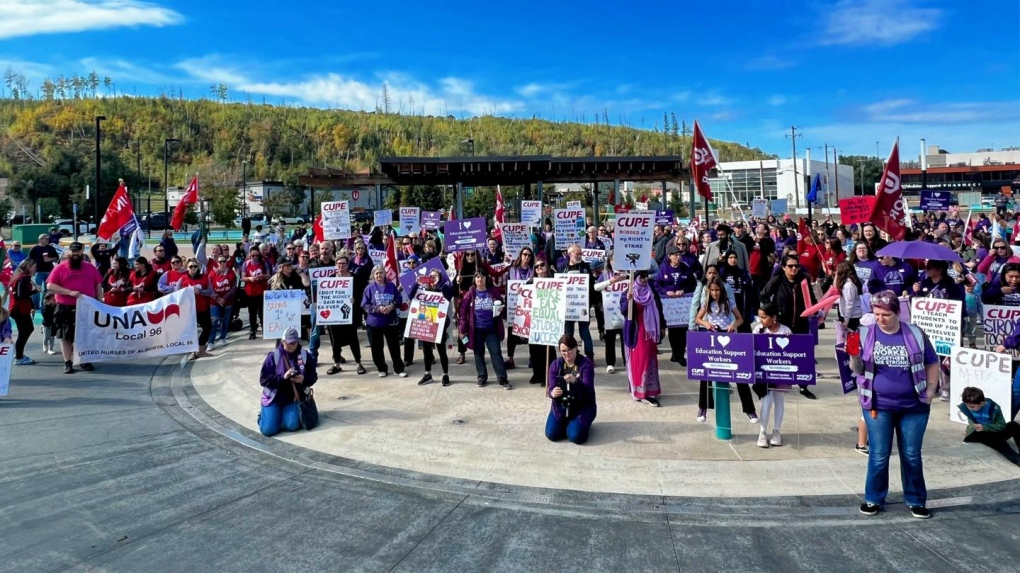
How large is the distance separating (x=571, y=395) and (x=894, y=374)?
118 inches

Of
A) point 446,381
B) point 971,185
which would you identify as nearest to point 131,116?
point 971,185

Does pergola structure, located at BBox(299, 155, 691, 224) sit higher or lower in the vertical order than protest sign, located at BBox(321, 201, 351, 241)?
higher

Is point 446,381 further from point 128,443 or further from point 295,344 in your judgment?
point 128,443

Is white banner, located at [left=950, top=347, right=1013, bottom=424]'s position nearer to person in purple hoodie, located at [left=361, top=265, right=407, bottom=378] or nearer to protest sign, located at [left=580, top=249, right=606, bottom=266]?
person in purple hoodie, located at [left=361, top=265, right=407, bottom=378]

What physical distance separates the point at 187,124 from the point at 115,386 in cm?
16831

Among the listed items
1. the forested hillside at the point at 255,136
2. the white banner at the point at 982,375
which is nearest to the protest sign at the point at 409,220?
the white banner at the point at 982,375

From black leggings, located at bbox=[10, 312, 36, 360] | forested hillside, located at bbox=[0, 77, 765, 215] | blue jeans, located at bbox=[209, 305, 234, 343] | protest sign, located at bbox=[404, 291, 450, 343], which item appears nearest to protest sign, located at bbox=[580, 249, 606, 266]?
protest sign, located at bbox=[404, 291, 450, 343]

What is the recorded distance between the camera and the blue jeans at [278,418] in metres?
7.62

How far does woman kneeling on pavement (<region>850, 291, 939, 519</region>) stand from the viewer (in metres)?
5.04

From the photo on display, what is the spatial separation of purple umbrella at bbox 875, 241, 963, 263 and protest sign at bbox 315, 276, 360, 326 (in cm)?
735

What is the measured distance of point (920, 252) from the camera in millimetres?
7895

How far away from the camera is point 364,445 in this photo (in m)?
7.23

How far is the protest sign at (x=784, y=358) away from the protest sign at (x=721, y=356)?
3.3 inches

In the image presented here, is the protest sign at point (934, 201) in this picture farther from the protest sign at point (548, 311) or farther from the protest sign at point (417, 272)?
the protest sign at point (548, 311)
